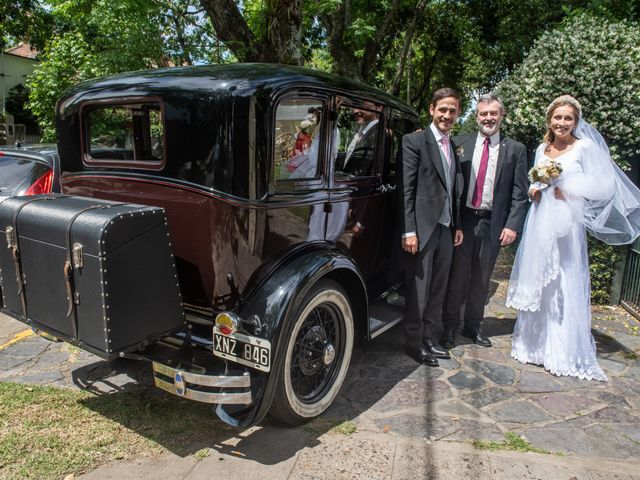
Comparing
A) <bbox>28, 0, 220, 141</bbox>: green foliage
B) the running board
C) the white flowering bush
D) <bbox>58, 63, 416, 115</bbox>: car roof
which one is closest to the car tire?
the running board

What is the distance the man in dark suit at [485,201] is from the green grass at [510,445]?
1408 millimetres

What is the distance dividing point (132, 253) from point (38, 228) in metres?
0.57

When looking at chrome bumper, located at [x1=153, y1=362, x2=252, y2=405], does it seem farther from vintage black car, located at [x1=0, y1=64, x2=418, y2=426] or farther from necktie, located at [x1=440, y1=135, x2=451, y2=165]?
necktie, located at [x1=440, y1=135, x2=451, y2=165]

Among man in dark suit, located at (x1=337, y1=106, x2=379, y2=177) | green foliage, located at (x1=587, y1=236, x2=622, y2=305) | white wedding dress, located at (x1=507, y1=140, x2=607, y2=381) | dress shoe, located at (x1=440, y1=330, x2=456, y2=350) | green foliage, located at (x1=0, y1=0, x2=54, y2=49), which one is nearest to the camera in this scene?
man in dark suit, located at (x1=337, y1=106, x2=379, y2=177)

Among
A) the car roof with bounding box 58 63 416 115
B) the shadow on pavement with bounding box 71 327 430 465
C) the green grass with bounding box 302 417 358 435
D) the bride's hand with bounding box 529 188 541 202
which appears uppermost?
the car roof with bounding box 58 63 416 115

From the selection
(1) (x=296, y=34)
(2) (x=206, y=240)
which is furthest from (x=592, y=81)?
(2) (x=206, y=240)

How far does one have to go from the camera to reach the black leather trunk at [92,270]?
2410 mm

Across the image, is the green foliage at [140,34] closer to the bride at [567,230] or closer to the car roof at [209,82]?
the car roof at [209,82]

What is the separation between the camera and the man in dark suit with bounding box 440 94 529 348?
4.15 metres

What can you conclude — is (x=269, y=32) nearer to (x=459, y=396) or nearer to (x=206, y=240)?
(x=206, y=240)

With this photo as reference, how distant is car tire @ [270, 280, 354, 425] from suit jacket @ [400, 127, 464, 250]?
2.87 ft

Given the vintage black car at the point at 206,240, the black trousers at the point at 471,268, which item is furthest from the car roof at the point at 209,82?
the black trousers at the point at 471,268

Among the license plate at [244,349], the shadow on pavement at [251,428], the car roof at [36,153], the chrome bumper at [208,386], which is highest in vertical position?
the car roof at [36,153]

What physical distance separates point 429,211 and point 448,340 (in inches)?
51.1
